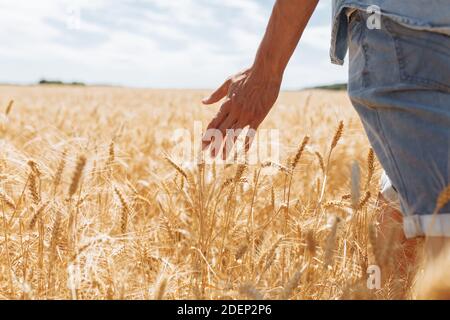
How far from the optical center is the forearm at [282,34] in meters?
1.24

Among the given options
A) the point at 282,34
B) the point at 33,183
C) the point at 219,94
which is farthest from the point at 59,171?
the point at 282,34

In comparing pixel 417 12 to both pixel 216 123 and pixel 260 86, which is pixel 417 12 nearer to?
pixel 260 86

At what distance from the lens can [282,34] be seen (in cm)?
127

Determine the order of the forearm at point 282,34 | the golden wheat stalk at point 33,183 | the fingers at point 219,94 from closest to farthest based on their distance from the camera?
the forearm at point 282,34 < the golden wheat stalk at point 33,183 < the fingers at point 219,94

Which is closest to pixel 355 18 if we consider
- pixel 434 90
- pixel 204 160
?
pixel 434 90

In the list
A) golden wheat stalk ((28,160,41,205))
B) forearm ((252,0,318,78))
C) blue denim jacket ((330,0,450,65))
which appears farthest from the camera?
golden wheat stalk ((28,160,41,205))

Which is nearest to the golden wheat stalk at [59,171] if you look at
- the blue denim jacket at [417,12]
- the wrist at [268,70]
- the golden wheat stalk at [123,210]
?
the golden wheat stalk at [123,210]

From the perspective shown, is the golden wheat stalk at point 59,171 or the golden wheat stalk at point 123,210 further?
the golden wheat stalk at point 123,210

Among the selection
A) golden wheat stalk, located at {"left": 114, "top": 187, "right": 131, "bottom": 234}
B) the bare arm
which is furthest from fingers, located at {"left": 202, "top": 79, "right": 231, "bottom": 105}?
golden wheat stalk, located at {"left": 114, "top": 187, "right": 131, "bottom": 234}

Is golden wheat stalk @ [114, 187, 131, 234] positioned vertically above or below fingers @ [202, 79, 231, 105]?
below

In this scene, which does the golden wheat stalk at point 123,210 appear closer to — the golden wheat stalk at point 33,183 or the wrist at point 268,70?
the golden wheat stalk at point 33,183

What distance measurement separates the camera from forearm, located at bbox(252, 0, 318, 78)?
4.06ft

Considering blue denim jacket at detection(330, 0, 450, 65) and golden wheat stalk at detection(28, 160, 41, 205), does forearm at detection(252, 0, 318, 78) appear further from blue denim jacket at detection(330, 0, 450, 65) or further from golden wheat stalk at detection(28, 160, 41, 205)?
golden wheat stalk at detection(28, 160, 41, 205)

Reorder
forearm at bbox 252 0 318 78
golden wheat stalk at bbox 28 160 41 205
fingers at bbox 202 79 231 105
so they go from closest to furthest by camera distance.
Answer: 1. forearm at bbox 252 0 318 78
2. golden wheat stalk at bbox 28 160 41 205
3. fingers at bbox 202 79 231 105
